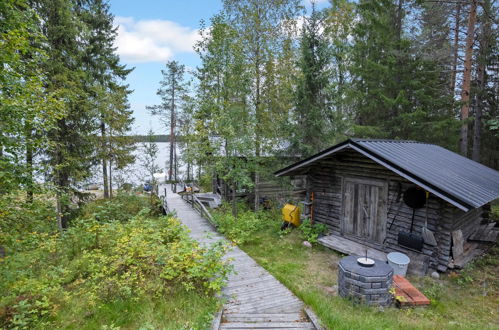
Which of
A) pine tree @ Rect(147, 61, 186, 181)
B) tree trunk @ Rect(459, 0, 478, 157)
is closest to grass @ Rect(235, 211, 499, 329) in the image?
tree trunk @ Rect(459, 0, 478, 157)

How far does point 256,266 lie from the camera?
7766 millimetres

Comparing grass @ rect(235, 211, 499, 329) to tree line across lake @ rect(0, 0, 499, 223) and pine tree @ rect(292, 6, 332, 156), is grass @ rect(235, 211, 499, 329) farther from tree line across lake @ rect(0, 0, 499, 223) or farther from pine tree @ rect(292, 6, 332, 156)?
pine tree @ rect(292, 6, 332, 156)

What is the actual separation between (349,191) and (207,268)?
5997 millimetres

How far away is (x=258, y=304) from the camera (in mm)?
5707

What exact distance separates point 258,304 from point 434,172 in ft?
21.2

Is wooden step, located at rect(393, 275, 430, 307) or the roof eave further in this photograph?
the roof eave

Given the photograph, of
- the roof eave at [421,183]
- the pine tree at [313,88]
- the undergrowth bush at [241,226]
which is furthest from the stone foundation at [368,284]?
the pine tree at [313,88]

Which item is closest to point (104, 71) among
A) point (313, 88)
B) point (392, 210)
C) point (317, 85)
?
point (313, 88)

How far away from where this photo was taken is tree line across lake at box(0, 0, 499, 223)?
12.1 metres

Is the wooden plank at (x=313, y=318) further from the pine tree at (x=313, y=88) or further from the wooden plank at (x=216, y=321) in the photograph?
the pine tree at (x=313, y=88)

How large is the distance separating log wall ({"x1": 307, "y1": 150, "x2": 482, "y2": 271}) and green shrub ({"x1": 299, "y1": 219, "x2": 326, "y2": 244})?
0.95 feet

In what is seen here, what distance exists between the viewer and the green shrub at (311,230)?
10.2 meters

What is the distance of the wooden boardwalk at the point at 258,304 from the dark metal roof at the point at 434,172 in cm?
441

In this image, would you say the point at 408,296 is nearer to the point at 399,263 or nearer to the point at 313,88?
the point at 399,263
